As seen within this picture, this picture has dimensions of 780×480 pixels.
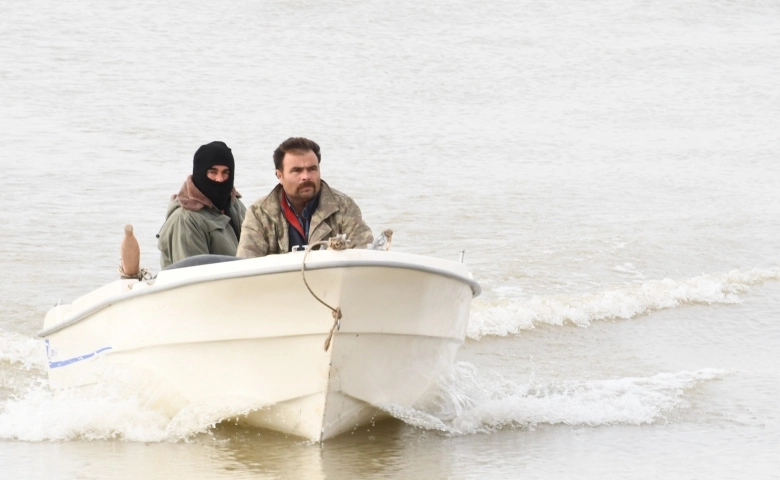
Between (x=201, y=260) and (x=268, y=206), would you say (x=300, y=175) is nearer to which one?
(x=268, y=206)

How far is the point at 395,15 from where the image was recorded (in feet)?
113

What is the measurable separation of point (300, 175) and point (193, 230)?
2.90ft

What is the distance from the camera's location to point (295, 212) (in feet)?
22.3

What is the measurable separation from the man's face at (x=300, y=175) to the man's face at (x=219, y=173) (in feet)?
2.26

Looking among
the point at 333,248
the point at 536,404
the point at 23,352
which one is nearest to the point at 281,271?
the point at 333,248

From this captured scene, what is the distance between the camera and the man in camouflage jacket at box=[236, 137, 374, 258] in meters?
6.70

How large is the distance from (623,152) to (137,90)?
1019 cm

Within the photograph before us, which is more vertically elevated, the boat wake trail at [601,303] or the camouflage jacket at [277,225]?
the camouflage jacket at [277,225]

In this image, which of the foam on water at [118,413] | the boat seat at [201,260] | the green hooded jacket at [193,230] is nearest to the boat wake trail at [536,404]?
the foam on water at [118,413]

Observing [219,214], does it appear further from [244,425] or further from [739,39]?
[739,39]

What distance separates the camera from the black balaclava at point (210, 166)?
7254mm

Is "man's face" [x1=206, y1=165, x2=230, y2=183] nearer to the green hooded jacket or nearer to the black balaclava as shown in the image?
the black balaclava

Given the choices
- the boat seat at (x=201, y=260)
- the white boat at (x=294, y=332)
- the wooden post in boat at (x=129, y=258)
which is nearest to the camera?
the white boat at (x=294, y=332)

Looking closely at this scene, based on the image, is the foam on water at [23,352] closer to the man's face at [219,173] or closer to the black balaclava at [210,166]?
the black balaclava at [210,166]
